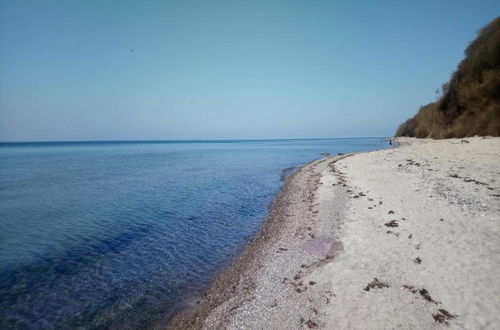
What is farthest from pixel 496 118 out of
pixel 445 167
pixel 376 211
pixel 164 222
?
pixel 164 222

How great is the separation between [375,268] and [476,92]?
3535 centimetres

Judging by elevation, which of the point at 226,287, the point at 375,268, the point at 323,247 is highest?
the point at 375,268

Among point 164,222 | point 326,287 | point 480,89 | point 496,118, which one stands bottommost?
point 164,222

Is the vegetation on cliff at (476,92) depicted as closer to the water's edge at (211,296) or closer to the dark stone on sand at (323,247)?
the dark stone on sand at (323,247)

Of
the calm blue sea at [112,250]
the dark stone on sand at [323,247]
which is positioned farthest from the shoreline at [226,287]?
the dark stone on sand at [323,247]

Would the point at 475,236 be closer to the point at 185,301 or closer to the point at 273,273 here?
the point at 273,273

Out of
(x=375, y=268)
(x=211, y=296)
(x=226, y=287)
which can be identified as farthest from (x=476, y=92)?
(x=211, y=296)

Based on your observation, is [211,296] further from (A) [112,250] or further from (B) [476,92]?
(B) [476,92]

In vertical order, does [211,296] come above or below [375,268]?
below

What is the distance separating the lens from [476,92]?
33.6 meters

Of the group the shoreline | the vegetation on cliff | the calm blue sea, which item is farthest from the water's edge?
the vegetation on cliff

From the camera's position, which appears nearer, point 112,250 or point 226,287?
point 226,287

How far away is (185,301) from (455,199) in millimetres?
12300

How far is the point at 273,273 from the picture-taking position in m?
9.87
